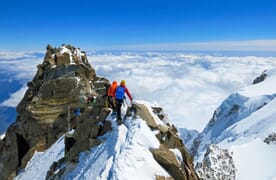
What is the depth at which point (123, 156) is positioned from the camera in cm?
1620

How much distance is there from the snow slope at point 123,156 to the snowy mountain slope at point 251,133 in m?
27.4

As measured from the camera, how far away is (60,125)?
40.0 meters

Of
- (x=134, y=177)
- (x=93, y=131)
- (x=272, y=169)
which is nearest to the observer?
(x=134, y=177)

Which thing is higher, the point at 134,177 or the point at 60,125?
the point at 134,177

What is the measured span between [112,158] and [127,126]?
2.67 m

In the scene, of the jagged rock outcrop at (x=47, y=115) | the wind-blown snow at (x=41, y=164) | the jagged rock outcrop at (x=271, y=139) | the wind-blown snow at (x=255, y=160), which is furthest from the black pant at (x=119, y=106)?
the jagged rock outcrop at (x=271, y=139)

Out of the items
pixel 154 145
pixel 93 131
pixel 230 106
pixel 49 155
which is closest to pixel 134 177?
pixel 154 145

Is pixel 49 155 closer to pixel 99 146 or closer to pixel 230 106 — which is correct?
pixel 99 146

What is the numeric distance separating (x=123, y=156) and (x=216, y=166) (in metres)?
24.5


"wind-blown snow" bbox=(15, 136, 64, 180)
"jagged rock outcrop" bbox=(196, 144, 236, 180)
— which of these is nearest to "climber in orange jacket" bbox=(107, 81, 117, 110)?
"wind-blown snow" bbox=(15, 136, 64, 180)

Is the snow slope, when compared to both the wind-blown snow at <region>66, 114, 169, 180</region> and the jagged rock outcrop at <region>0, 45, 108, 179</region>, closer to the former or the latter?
the wind-blown snow at <region>66, 114, 169, 180</region>

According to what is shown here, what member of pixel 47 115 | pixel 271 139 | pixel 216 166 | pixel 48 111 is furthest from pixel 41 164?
pixel 271 139

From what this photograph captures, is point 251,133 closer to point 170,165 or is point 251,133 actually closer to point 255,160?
point 255,160

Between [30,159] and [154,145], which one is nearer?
[154,145]
